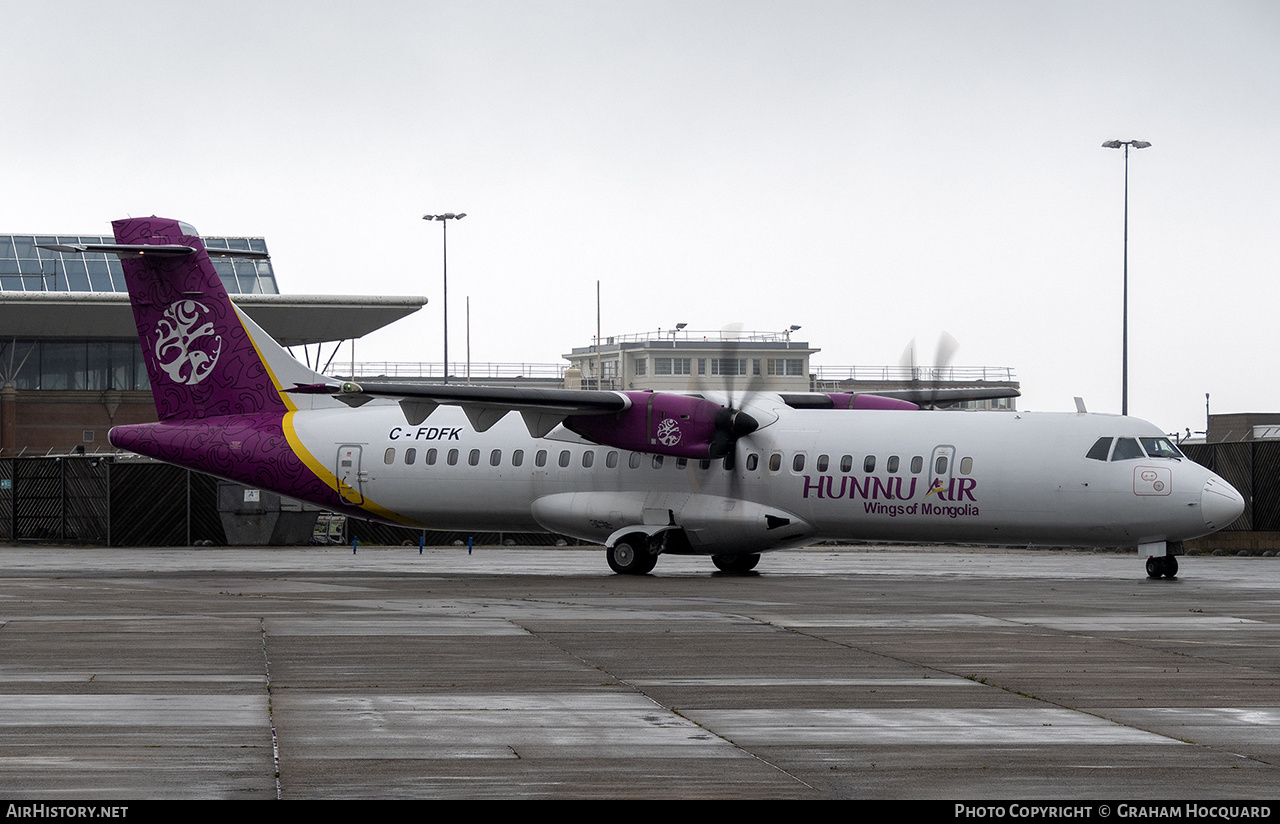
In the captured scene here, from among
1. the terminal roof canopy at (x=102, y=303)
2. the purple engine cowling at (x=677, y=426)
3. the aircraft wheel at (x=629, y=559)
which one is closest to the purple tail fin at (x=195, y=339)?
the purple engine cowling at (x=677, y=426)

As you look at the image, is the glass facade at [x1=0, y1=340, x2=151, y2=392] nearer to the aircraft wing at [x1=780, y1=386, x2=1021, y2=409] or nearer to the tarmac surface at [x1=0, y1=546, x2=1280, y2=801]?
the aircraft wing at [x1=780, y1=386, x2=1021, y2=409]

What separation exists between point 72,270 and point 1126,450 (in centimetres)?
5117

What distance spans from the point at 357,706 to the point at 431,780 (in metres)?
2.63

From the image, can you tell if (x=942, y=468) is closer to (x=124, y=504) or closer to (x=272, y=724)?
(x=272, y=724)

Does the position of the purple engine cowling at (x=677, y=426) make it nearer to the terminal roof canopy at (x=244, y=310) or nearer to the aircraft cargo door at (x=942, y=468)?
the aircraft cargo door at (x=942, y=468)

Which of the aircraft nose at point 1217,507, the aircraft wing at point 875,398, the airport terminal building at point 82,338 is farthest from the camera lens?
the airport terminal building at point 82,338

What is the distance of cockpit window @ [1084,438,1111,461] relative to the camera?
23.0 metres

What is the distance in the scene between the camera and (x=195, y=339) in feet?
90.7

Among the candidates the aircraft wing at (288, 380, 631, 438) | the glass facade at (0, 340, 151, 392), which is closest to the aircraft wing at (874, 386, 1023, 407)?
the aircraft wing at (288, 380, 631, 438)

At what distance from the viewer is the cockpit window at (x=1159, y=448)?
2309cm

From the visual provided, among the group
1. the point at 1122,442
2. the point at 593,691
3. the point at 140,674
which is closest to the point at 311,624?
the point at 140,674

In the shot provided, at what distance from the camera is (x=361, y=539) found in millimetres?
41000

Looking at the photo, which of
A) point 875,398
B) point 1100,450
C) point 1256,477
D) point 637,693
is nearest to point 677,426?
point 875,398

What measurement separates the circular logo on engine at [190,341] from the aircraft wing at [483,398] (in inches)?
155
